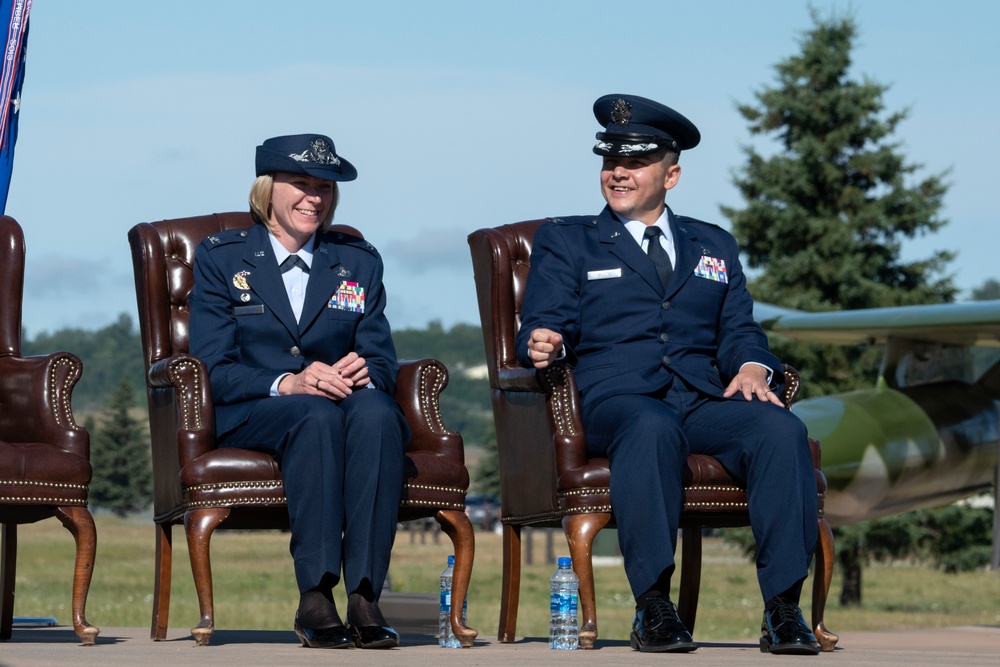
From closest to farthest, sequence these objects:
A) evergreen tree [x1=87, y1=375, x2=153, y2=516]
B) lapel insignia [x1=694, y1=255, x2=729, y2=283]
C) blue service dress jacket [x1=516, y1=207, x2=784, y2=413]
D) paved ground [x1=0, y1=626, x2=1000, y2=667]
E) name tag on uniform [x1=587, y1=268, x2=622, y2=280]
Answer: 1. paved ground [x1=0, y1=626, x2=1000, y2=667]
2. blue service dress jacket [x1=516, y1=207, x2=784, y2=413]
3. name tag on uniform [x1=587, y1=268, x2=622, y2=280]
4. lapel insignia [x1=694, y1=255, x2=729, y2=283]
5. evergreen tree [x1=87, y1=375, x2=153, y2=516]

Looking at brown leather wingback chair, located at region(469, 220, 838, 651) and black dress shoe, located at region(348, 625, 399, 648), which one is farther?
brown leather wingback chair, located at region(469, 220, 838, 651)

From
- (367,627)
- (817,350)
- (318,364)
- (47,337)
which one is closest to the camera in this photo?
(367,627)

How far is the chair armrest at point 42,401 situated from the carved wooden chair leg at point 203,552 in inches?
19.6

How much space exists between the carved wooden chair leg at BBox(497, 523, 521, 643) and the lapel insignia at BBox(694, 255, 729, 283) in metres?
1.13

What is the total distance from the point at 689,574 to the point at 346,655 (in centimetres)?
201

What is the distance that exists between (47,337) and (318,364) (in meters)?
195

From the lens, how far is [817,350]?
849 inches

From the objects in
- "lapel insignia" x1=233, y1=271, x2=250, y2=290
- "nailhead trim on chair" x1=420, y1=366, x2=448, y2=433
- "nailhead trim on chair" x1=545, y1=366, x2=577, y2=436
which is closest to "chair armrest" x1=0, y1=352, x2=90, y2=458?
"lapel insignia" x1=233, y1=271, x2=250, y2=290

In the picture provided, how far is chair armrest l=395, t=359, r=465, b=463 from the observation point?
5.24 metres

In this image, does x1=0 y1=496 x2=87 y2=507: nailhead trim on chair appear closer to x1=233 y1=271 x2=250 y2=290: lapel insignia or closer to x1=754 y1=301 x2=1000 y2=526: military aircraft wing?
x1=233 y1=271 x2=250 y2=290: lapel insignia

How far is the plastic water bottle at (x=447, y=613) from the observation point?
5070 millimetres

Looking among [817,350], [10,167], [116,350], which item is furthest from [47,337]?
[10,167]

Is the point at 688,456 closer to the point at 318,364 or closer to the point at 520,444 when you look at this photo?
the point at 520,444

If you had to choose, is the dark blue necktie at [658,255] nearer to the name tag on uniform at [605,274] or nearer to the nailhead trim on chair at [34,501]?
the name tag on uniform at [605,274]
